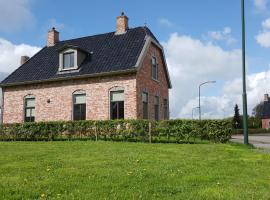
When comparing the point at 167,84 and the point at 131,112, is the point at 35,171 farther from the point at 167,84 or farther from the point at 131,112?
the point at 167,84

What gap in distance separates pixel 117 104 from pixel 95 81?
244 cm

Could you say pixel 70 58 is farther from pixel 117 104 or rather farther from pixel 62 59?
pixel 117 104

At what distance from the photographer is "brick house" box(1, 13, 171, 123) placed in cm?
2514

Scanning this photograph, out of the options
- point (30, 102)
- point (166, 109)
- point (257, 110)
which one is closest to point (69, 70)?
point (30, 102)

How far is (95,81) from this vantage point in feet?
85.5

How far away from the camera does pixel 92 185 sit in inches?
259

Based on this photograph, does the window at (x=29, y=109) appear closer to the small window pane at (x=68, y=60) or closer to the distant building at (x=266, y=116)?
the small window pane at (x=68, y=60)

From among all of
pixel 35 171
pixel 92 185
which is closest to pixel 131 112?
pixel 35 171

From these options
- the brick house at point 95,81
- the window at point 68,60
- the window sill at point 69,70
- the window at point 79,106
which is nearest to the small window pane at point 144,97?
the brick house at point 95,81

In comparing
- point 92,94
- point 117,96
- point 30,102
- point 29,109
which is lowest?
point 29,109

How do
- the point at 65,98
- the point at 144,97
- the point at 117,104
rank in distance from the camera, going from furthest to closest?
1. the point at 65,98
2. the point at 144,97
3. the point at 117,104

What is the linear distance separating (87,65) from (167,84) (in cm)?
795

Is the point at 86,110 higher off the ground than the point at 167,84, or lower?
lower

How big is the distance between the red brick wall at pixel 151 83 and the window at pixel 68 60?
5553 mm
